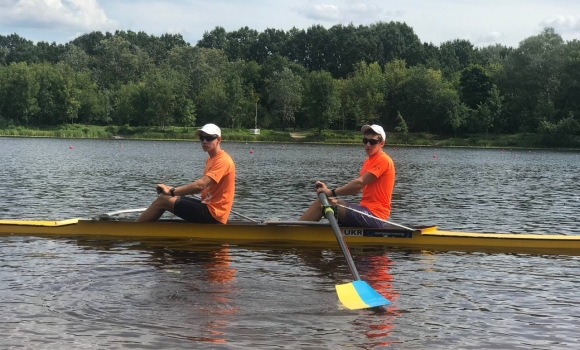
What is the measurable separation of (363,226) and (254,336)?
5956mm

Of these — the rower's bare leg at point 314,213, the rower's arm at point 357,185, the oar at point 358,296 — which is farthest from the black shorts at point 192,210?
the oar at point 358,296

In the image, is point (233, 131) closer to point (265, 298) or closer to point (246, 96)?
point (246, 96)

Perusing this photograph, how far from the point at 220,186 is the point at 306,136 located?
342 ft

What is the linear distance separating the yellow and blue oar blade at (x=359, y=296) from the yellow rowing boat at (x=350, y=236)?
3.72 metres

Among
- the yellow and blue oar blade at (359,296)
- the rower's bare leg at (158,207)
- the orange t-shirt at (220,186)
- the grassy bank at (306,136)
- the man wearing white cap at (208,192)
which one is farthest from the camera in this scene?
the grassy bank at (306,136)

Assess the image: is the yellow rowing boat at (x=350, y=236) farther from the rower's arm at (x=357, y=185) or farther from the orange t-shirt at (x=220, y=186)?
the rower's arm at (x=357, y=185)

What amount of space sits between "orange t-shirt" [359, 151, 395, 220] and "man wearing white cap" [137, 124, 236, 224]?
8.92 feet

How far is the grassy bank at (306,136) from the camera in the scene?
10475 cm

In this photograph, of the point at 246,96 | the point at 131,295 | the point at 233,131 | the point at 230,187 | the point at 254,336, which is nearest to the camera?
the point at 254,336

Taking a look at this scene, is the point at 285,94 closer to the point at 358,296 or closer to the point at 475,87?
the point at 475,87

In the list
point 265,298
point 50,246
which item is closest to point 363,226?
point 265,298

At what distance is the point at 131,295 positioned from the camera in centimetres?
1140

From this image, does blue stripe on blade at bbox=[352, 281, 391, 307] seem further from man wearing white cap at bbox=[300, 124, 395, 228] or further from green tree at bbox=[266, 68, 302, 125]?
green tree at bbox=[266, 68, 302, 125]

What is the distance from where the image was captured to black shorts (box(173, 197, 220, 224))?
15.1 metres
